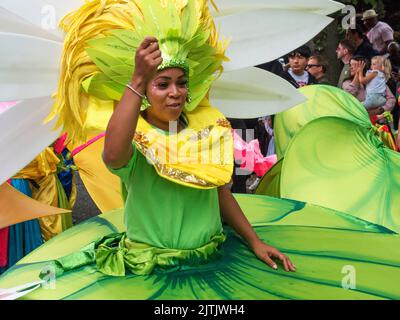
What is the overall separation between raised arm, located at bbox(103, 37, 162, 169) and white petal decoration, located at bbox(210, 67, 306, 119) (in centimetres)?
65

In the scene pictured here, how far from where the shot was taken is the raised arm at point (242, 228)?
1.90 metres

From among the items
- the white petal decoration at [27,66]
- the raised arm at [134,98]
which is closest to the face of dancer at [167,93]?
the raised arm at [134,98]

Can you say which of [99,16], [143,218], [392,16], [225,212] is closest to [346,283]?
[225,212]

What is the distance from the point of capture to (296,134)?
8.52 ft

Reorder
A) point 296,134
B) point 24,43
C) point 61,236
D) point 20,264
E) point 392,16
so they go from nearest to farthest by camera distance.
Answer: point 24,43 < point 20,264 < point 61,236 < point 296,134 < point 392,16

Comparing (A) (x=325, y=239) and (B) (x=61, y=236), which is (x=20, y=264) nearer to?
(B) (x=61, y=236)

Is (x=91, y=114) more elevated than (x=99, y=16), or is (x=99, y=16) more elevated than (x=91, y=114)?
(x=99, y=16)

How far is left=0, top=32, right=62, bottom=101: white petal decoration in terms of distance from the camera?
5.60 feet

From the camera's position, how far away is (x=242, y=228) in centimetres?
201

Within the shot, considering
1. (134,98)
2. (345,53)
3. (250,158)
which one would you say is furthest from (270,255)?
(345,53)

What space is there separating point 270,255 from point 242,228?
0.47 ft

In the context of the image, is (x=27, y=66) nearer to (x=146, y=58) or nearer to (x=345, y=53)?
(x=146, y=58)

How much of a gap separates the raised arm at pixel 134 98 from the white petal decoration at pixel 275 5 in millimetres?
606

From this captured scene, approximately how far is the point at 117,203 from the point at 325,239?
1.05 m
